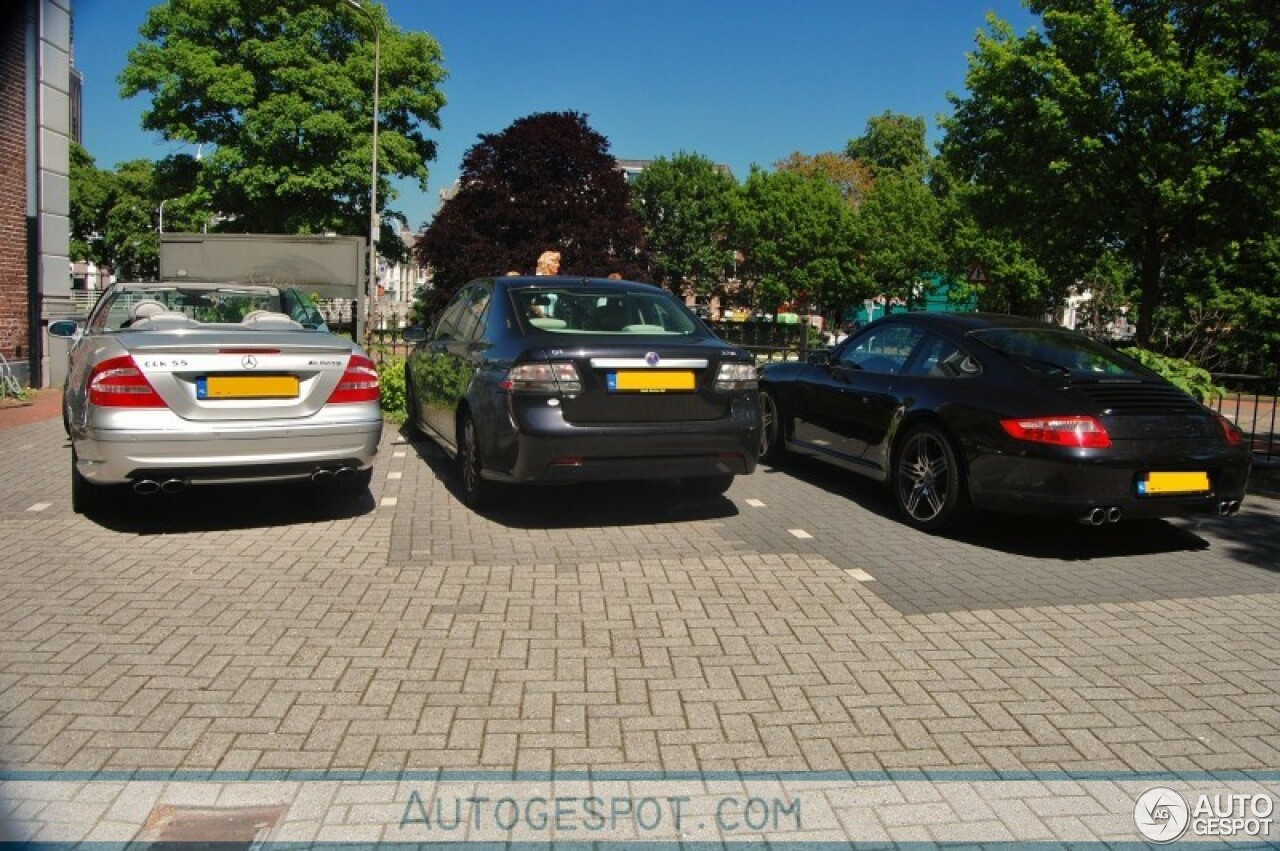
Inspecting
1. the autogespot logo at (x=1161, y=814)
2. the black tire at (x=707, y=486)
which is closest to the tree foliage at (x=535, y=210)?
the black tire at (x=707, y=486)

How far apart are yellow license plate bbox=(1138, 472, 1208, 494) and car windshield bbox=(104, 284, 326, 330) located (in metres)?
6.18

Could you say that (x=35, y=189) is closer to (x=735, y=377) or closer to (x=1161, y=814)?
(x=735, y=377)

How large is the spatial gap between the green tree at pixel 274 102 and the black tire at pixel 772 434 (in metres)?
31.8

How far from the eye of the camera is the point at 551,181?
41500 mm

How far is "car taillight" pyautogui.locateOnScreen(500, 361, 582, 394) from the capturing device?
5.93m

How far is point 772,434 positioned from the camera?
341 inches

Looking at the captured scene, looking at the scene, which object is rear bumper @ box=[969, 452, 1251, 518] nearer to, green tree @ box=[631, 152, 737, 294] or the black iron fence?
the black iron fence

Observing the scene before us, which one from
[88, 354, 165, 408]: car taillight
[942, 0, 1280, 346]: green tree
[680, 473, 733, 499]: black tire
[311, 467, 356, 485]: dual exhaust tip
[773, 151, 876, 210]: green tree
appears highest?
[773, 151, 876, 210]: green tree

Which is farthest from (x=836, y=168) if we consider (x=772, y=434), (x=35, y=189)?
(x=772, y=434)

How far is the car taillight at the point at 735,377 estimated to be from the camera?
630 cm

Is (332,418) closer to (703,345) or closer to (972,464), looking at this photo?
(703,345)

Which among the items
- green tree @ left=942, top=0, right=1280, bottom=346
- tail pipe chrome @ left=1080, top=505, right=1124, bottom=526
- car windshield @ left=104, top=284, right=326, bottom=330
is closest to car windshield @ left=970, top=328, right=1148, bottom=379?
tail pipe chrome @ left=1080, top=505, right=1124, bottom=526

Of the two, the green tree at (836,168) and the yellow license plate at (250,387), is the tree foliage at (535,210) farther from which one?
→ the yellow license plate at (250,387)

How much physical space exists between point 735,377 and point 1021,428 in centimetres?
177
